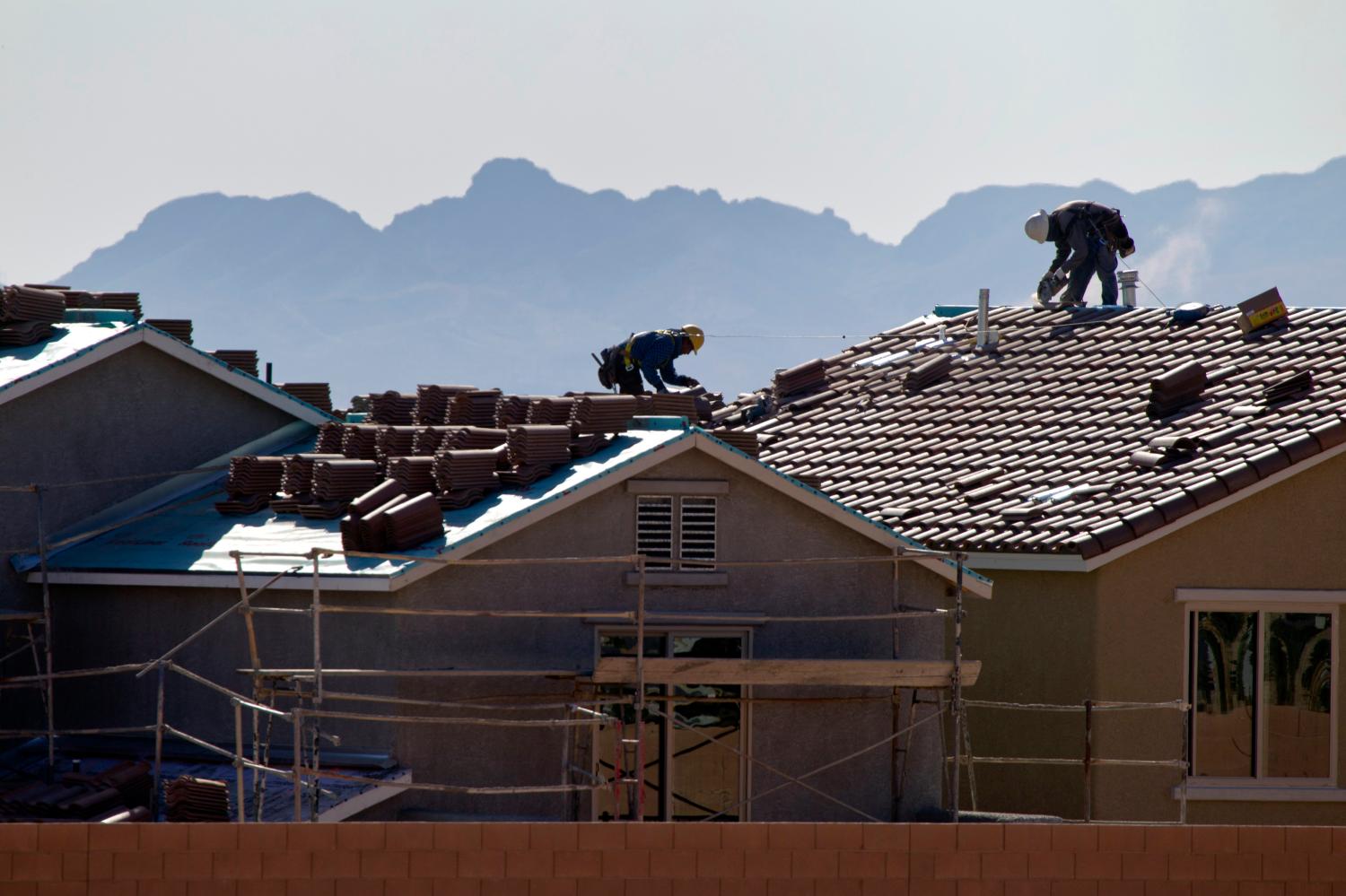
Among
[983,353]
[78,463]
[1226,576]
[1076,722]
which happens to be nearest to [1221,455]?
[1226,576]

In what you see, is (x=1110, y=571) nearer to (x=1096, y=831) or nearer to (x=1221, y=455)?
(x=1221, y=455)

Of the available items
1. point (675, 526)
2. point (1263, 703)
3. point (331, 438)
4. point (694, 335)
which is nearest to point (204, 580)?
point (331, 438)

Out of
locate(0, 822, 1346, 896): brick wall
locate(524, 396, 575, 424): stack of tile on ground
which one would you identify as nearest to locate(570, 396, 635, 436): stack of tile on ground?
locate(524, 396, 575, 424): stack of tile on ground

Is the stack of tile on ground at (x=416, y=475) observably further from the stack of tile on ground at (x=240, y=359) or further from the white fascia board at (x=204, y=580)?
the stack of tile on ground at (x=240, y=359)

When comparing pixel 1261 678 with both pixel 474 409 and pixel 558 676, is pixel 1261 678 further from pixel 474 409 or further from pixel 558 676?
pixel 474 409

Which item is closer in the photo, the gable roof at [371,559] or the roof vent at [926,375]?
the gable roof at [371,559]

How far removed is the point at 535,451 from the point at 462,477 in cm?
72

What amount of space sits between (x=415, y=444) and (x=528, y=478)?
2084mm

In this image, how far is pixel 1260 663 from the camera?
58.4 feet

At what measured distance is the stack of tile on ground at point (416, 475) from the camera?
1741 centimetres

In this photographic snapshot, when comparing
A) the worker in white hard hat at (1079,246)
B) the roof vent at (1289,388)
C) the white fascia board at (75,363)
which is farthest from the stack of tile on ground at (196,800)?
the worker in white hard hat at (1079,246)

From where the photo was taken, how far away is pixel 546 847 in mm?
10773

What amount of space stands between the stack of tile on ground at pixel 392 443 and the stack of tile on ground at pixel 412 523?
2768 mm

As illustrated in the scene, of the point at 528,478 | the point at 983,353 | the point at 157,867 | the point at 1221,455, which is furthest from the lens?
the point at 983,353
